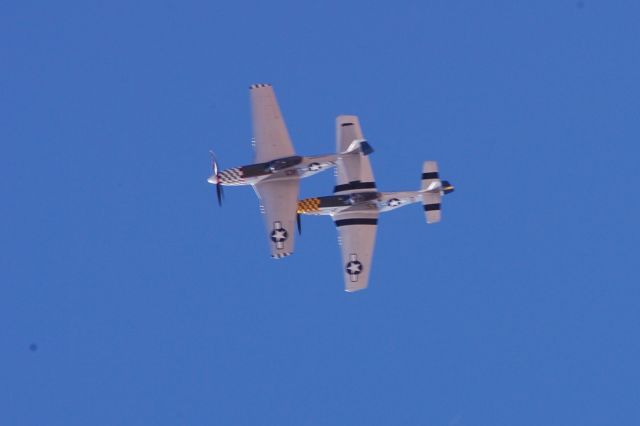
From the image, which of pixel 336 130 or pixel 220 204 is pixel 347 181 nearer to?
pixel 336 130

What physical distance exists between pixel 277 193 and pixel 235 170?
357 centimetres

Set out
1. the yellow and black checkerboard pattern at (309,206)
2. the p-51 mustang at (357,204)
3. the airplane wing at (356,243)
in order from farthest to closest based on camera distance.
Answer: the yellow and black checkerboard pattern at (309,206) < the p-51 mustang at (357,204) < the airplane wing at (356,243)

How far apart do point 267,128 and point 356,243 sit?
10.8 m

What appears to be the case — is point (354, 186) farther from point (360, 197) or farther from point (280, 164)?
point (280, 164)

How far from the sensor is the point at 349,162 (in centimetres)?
8000

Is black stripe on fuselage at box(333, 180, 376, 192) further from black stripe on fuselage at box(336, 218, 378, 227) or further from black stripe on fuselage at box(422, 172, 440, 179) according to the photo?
black stripe on fuselage at box(422, 172, 440, 179)

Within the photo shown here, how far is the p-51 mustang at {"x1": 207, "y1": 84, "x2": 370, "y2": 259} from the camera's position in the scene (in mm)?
77875

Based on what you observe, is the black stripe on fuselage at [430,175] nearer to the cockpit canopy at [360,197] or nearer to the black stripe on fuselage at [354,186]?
the black stripe on fuselage at [354,186]

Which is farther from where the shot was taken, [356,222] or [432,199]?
[432,199]

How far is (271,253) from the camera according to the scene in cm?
7781

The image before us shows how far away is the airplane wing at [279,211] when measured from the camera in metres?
77.8

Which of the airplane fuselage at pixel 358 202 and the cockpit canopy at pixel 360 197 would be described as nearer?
the cockpit canopy at pixel 360 197

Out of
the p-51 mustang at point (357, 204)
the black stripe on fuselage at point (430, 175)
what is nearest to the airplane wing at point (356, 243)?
the p-51 mustang at point (357, 204)

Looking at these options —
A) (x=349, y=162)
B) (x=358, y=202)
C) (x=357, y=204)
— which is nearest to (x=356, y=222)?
(x=357, y=204)
